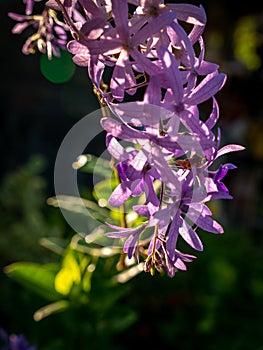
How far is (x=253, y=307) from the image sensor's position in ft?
6.09

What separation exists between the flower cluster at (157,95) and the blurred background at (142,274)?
20.5 inches

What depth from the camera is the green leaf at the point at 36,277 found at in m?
0.93

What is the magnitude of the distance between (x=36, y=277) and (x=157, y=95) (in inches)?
24.7

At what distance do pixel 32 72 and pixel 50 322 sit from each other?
6.08 ft

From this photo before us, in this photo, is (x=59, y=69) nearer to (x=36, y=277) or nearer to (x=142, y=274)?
(x=36, y=277)

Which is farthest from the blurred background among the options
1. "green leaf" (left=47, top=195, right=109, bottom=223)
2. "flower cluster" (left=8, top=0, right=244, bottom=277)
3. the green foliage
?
"flower cluster" (left=8, top=0, right=244, bottom=277)

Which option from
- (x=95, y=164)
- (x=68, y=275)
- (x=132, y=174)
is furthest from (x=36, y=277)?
(x=132, y=174)

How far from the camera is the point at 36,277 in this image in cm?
95

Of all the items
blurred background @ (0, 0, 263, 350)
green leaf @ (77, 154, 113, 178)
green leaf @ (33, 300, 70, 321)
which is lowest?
blurred background @ (0, 0, 263, 350)

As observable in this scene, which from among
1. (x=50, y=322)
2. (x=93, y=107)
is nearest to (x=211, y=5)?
(x=93, y=107)

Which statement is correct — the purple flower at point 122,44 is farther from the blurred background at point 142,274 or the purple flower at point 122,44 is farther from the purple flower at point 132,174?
the blurred background at point 142,274

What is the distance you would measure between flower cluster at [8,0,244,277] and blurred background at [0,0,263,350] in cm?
52

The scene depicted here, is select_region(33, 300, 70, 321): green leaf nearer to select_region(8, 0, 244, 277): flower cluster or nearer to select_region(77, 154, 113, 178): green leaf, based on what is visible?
select_region(77, 154, 113, 178): green leaf

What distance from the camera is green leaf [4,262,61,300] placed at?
0.93 metres
